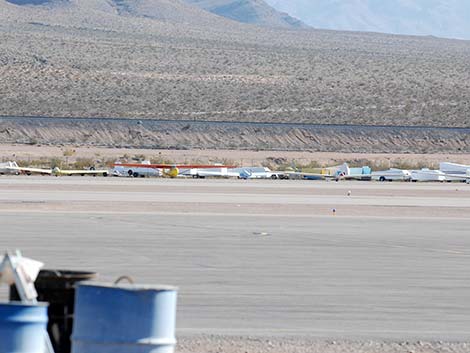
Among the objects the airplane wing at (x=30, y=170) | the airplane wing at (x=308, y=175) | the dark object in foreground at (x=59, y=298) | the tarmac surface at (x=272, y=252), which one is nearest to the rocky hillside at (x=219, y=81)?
the airplane wing at (x=308, y=175)

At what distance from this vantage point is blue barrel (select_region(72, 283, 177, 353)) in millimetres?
9758

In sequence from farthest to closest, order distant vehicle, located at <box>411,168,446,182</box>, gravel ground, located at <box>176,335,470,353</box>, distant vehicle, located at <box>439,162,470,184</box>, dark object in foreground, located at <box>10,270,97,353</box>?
1. distant vehicle, located at <box>439,162,470,184</box>
2. distant vehicle, located at <box>411,168,446,182</box>
3. gravel ground, located at <box>176,335,470,353</box>
4. dark object in foreground, located at <box>10,270,97,353</box>

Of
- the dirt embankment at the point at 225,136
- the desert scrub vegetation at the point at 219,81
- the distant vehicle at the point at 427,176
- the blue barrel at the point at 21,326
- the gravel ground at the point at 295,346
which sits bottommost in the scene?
the gravel ground at the point at 295,346

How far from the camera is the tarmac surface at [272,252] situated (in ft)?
58.3

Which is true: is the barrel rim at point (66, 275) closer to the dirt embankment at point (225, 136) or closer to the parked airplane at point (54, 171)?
the parked airplane at point (54, 171)

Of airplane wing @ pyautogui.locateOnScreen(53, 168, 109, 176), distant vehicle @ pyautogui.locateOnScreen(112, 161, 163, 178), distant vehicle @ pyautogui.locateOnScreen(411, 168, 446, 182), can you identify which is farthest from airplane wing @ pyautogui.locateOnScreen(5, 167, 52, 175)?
distant vehicle @ pyautogui.locateOnScreen(411, 168, 446, 182)

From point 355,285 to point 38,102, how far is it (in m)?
91.5

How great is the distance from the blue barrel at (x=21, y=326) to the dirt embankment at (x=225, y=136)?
85.8 m

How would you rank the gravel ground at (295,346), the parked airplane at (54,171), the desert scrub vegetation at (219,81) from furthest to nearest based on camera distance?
the desert scrub vegetation at (219,81), the parked airplane at (54,171), the gravel ground at (295,346)

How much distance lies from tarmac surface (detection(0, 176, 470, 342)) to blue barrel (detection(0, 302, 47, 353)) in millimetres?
6996

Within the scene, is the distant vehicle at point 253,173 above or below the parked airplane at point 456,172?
below

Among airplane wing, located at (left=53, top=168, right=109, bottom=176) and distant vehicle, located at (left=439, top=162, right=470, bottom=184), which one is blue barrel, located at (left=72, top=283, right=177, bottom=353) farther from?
distant vehicle, located at (left=439, top=162, right=470, bottom=184)

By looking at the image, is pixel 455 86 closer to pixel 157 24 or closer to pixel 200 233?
pixel 157 24

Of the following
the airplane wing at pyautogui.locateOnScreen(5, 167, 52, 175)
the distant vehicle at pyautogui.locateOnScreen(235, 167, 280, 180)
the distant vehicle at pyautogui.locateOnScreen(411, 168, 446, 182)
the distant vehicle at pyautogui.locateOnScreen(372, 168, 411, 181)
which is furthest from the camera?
the distant vehicle at pyautogui.locateOnScreen(411, 168, 446, 182)
